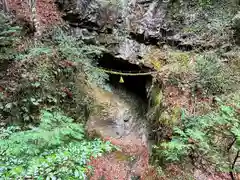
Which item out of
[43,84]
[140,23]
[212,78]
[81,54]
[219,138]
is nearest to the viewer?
[219,138]

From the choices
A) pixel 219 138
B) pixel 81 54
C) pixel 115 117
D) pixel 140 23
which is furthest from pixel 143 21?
pixel 219 138

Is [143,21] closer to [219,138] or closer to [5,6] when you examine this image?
[5,6]

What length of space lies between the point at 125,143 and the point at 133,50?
356 centimetres

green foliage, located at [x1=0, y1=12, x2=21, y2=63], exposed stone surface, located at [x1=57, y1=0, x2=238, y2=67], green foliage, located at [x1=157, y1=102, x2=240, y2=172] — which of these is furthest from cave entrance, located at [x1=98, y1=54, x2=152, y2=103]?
green foliage, located at [x1=157, y1=102, x2=240, y2=172]

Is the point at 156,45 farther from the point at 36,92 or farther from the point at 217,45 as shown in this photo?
the point at 36,92

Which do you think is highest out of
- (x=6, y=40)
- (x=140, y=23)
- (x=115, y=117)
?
(x=140, y=23)

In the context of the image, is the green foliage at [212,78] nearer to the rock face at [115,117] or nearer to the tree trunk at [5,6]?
the rock face at [115,117]

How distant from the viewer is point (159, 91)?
7.64 metres

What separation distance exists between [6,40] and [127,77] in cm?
467

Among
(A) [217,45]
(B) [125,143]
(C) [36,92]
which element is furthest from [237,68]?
(C) [36,92]

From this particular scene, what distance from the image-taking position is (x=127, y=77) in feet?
32.9

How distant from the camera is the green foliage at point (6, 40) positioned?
6.74 m

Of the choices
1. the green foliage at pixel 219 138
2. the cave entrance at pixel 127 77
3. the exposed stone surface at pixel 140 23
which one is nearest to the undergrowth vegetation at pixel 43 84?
the cave entrance at pixel 127 77

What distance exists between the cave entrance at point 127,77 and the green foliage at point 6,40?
3329 millimetres
